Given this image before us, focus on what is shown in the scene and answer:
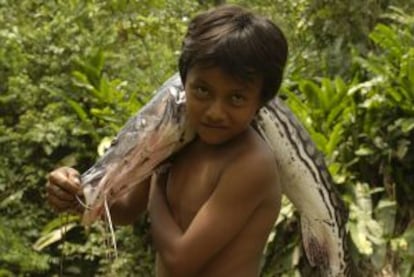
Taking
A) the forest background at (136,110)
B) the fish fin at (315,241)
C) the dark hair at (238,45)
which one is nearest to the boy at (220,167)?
the dark hair at (238,45)

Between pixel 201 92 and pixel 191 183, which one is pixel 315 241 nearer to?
pixel 191 183

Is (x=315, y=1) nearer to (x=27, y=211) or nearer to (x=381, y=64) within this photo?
(x=381, y=64)

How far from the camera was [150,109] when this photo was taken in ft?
6.69

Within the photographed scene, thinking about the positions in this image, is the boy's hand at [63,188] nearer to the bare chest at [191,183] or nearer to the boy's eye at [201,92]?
the bare chest at [191,183]

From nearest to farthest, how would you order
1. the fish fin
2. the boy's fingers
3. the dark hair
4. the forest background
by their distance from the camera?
1. the dark hair
2. the boy's fingers
3. the fish fin
4. the forest background

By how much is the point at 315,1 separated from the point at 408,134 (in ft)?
5.87

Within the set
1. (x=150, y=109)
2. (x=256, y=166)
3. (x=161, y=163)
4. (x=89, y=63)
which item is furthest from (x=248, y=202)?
(x=89, y=63)

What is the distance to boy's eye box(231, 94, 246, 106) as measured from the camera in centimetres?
166

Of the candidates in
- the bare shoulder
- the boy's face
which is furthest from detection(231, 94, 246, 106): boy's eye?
the bare shoulder

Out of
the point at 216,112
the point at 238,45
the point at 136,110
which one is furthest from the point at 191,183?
the point at 136,110

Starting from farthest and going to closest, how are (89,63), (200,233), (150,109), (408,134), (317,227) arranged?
(89,63) < (408,134) < (317,227) < (150,109) < (200,233)

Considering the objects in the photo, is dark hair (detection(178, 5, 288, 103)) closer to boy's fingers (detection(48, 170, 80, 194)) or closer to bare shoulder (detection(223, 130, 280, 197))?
bare shoulder (detection(223, 130, 280, 197))

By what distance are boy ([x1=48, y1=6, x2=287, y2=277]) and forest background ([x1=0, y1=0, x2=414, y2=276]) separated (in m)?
2.35

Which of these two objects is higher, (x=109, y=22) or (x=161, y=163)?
(x=161, y=163)
